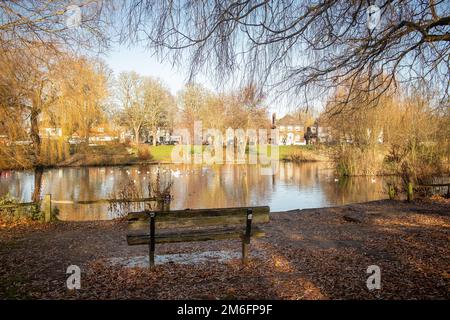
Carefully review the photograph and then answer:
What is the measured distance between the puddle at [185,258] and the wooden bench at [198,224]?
1.69 feet

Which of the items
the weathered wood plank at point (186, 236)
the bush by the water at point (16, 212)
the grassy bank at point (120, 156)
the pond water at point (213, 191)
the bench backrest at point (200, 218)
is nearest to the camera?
the weathered wood plank at point (186, 236)

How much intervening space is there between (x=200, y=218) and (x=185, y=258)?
992 millimetres

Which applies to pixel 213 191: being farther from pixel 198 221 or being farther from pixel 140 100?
pixel 140 100

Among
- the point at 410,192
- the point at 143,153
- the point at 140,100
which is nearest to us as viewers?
the point at 410,192

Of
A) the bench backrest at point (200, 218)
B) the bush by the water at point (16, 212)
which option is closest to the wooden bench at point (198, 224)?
the bench backrest at point (200, 218)

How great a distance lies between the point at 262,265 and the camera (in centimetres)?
532

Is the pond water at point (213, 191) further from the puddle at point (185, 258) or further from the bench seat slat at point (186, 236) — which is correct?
the bench seat slat at point (186, 236)

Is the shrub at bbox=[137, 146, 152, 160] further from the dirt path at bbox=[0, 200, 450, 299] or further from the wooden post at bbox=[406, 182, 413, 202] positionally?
the dirt path at bbox=[0, 200, 450, 299]

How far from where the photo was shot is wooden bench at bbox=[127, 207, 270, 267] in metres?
4.93

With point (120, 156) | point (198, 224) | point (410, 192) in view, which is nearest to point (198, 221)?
point (198, 224)

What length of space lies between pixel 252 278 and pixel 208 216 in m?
1.04

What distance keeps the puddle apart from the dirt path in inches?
6.6

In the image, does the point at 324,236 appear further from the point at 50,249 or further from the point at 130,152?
the point at 130,152

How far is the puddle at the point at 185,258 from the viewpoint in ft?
18.3
